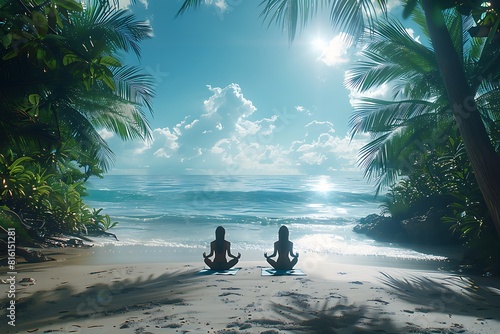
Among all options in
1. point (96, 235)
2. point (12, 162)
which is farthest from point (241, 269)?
point (96, 235)

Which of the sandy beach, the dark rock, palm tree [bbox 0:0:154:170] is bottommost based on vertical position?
the sandy beach

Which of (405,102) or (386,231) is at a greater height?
(405,102)

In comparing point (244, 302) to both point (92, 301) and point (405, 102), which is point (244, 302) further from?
point (405, 102)

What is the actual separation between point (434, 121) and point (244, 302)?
8364 mm

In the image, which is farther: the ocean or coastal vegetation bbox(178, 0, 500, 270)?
the ocean

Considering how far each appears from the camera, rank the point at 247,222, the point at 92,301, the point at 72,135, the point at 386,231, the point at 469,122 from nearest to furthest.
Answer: the point at 469,122 < the point at 92,301 < the point at 72,135 < the point at 386,231 < the point at 247,222

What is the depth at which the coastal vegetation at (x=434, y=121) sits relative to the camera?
405 cm

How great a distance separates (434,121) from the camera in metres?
10.5

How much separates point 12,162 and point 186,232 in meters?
8.26

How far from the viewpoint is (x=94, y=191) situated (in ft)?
127

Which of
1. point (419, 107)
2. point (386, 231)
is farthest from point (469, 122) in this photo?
point (386, 231)

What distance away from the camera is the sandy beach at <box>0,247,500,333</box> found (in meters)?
3.51

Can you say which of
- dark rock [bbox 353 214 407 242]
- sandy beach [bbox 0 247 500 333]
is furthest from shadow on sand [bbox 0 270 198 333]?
dark rock [bbox 353 214 407 242]

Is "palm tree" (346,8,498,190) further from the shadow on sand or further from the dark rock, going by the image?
the shadow on sand
